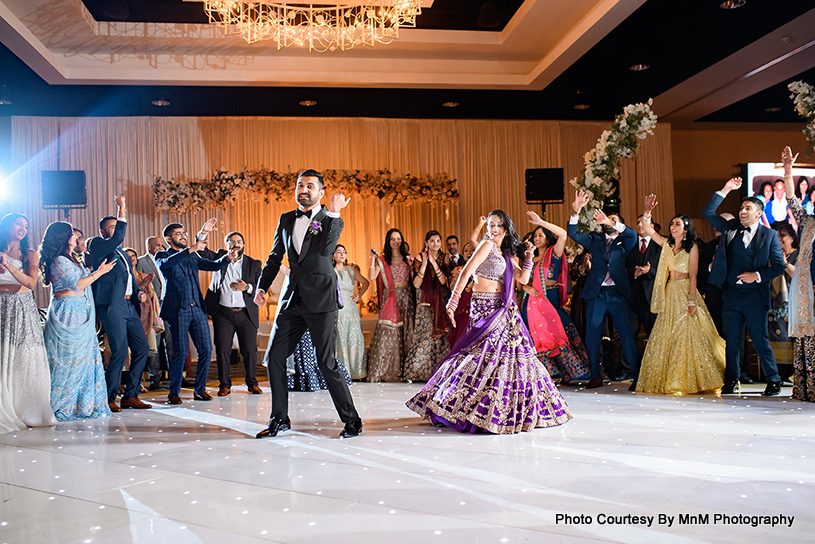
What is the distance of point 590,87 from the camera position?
364 inches

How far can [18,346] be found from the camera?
15.1 feet

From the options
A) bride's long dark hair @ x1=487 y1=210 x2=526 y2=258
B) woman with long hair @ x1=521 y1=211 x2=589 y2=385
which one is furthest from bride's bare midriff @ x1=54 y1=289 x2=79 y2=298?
woman with long hair @ x1=521 y1=211 x2=589 y2=385

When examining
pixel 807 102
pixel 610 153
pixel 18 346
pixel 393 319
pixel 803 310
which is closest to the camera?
pixel 18 346

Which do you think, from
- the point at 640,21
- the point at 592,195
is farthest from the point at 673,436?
the point at 640,21

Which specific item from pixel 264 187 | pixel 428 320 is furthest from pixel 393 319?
pixel 264 187

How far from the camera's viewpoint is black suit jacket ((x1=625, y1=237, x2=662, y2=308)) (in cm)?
627

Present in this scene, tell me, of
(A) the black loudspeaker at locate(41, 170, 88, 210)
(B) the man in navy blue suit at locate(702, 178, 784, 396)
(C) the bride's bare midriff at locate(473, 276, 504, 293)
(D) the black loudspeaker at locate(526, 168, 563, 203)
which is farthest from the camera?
(D) the black loudspeaker at locate(526, 168, 563, 203)

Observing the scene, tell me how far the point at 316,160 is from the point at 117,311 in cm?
592

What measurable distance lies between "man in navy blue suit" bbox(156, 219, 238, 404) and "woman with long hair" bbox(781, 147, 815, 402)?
4435 millimetres

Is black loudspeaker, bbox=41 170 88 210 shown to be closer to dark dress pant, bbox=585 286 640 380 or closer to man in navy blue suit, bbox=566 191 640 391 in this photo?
man in navy blue suit, bbox=566 191 640 391

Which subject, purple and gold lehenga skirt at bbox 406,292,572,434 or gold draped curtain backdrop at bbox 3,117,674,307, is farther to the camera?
gold draped curtain backdrop at bbox 3,117,674,307

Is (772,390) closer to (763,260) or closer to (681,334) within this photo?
(681,334)

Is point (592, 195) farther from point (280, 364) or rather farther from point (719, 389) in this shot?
point (280, 364)

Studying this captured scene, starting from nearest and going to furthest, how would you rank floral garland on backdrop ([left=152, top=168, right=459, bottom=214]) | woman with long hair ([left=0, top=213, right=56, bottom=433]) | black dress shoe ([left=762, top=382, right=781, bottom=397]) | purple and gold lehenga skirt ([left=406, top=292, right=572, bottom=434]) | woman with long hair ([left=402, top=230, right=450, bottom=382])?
purple and gold lehenga skirt ([left=406, top=292, right=572, bottom=434]), woman with long hair ([left=0, top=213, right=56, bottom=433]), black dress shoe ([left=762, top=382, right=781, bottom=397]), woman with long hair ([left=402, top=230, right=450, bottom=382]), floral garland on backdrop ([left=152, top=168, right=459, bottom=214])
